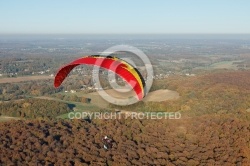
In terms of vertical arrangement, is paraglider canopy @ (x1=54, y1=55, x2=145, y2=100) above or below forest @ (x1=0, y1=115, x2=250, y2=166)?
above

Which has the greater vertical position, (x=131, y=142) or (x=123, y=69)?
(x=123, y=69)

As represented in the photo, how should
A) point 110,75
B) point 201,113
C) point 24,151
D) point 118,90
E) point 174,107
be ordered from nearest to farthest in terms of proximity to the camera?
point 24,151 → point 201,113 → point 174,107 → point 118,90 → point 110,75

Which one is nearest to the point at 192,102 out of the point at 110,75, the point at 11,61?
the point at 110,75

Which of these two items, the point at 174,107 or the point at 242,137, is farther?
the point at 174,107

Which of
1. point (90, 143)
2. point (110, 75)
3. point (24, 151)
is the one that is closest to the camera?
point (24, 151)

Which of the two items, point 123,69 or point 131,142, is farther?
point 131,142

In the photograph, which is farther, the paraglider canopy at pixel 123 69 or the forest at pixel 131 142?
the forest at pixel 131 142

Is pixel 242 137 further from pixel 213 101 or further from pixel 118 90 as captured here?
pixel 118 90

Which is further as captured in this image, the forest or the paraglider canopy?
the forest

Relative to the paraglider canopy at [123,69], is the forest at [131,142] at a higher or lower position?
lower
